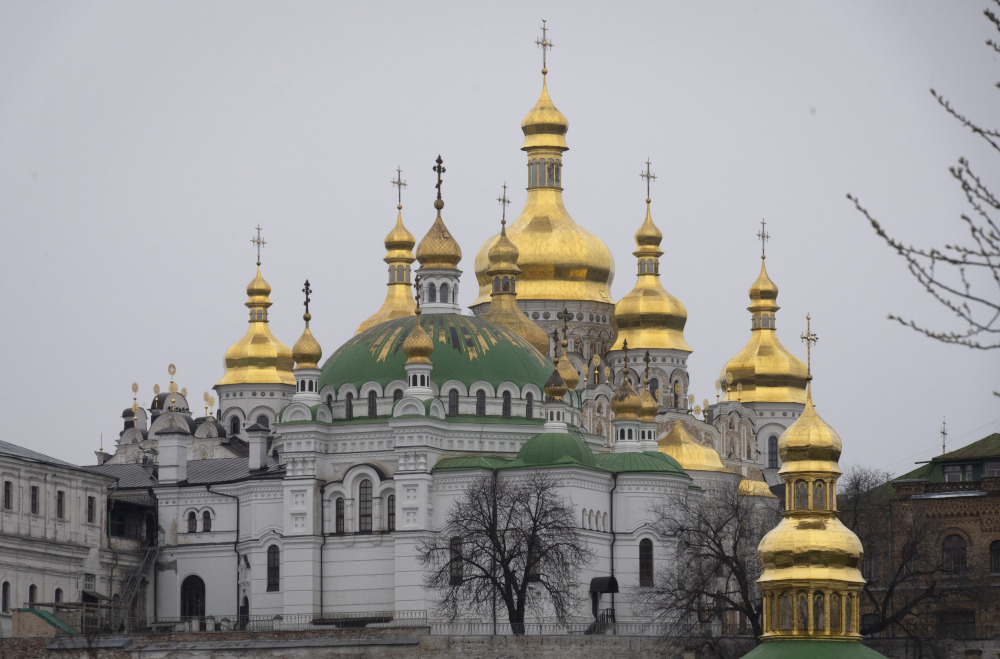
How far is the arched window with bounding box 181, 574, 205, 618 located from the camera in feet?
232

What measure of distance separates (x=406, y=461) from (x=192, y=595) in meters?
10.4

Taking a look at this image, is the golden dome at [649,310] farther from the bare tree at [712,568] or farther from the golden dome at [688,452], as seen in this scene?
the bare tree at [712,568]

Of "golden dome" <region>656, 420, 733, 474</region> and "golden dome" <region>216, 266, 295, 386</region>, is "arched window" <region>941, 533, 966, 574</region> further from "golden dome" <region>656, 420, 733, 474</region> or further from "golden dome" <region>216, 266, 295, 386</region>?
"golden dome" <region>216, 266, 295, 386</region>

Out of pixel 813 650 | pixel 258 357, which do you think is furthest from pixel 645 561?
pixel 258 357

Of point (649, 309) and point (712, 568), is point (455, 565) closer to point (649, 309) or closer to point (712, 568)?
point (712, 568)

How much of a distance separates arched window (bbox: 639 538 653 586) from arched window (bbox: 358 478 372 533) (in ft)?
27.2

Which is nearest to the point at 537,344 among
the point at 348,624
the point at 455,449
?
the point at 455,449

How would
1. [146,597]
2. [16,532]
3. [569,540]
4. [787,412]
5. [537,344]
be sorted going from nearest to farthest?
[569,540] → [16,532] → [146,597] → [537,344] → [787,412]

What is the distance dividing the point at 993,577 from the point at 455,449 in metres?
16.5

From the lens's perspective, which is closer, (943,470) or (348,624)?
(348,624)

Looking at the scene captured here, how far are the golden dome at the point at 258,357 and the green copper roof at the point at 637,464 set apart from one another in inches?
1054

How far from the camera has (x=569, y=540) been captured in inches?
2403

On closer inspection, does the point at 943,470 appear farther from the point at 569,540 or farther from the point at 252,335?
the point at 252,335

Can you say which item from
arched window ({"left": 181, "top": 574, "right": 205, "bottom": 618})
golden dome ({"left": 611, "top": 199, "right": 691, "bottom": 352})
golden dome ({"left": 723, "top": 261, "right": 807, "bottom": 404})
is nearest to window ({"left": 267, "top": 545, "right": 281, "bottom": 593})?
arched window ({"left": 181, "top": 574, "right": 205, "bottom": 618})
